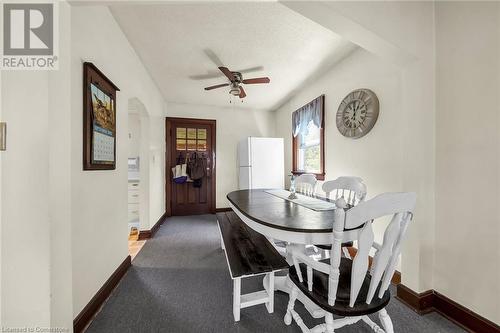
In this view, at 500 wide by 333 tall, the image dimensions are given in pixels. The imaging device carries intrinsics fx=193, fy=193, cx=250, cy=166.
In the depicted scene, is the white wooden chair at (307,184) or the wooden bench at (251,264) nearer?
the wooden bench at (251,264)

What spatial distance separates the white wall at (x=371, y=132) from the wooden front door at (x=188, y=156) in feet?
8.40

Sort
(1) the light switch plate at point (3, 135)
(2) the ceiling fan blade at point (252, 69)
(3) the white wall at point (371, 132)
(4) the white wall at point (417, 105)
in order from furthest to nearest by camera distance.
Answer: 1. (2) the ceiling fan blade at point (252, 69)
2. (3) the white wall at point (371, 132)
3. (4) the white wall at point (417, 105)
4. (1) the light switch plate at point (3, 135)

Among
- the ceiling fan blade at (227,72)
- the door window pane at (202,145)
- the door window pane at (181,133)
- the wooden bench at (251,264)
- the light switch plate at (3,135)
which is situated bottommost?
Result: the wooden bench at (251,264)

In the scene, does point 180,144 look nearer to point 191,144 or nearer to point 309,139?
point 191,144

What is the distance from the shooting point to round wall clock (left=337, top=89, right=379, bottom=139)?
2.12 m

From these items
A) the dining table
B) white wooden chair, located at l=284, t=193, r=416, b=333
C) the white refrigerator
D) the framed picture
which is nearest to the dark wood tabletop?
the dining table

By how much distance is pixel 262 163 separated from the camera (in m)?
3.93

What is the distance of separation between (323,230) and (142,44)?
8.66 feet

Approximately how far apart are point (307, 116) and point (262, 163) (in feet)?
4.06

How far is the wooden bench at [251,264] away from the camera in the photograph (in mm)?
1314

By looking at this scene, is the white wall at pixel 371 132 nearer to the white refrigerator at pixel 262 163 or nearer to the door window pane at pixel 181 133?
the white refrigerator at pixel 262 163

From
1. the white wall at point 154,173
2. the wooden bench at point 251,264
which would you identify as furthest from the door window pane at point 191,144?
the wooden bench at point 251,264

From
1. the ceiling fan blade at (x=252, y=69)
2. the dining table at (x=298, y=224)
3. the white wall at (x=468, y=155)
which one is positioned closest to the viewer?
the dining table at (x=298, y=224)

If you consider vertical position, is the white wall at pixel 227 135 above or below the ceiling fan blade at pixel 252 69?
below
